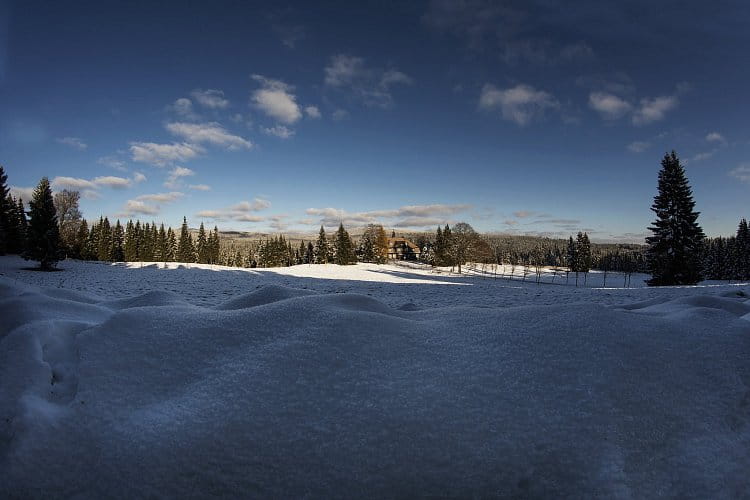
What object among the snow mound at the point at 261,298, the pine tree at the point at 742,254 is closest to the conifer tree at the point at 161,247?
the snow mound at the point at 261,298

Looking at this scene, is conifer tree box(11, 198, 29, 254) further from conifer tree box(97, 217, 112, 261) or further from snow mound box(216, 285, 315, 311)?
snow mound box(216, 285, 315, 311)

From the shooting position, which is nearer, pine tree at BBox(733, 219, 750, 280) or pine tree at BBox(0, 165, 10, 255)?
pine tree at BBox(0, 165, 10, 255)

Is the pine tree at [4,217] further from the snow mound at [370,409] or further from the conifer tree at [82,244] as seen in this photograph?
the snow mound at [370,409]

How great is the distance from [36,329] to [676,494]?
3998 mm

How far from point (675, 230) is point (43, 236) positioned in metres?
50.2

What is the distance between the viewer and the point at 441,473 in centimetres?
165

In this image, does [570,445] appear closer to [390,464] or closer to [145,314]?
[390,464]

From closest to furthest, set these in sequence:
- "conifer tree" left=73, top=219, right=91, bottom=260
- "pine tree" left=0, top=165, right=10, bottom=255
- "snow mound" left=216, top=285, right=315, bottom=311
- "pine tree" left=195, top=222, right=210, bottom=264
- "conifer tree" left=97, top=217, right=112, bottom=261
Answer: "snow mound" left=216, top=285, right=315, bottom=311
"pine tree" left=0, top=165, right=10, bottom=255
"conifer tree" left=73, top=219, right=91, bottom=260
"conifer tree" left=97, top=217, right=112, bottom=261
"pine tree" left=195, top=222, right=210, bottom=264

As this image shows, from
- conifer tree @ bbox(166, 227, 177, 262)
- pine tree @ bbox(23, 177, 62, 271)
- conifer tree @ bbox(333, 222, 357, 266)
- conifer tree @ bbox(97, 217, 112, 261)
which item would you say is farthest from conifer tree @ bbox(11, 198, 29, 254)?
conifer tree @ bbox(333, 222, 357, 266)

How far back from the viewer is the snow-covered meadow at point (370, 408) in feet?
5.27

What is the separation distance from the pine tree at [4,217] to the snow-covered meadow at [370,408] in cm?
4696

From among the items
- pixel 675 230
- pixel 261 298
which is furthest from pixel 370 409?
pixel 675 230

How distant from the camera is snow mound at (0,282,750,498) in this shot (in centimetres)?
161

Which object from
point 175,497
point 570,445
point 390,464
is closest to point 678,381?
point 570,445
